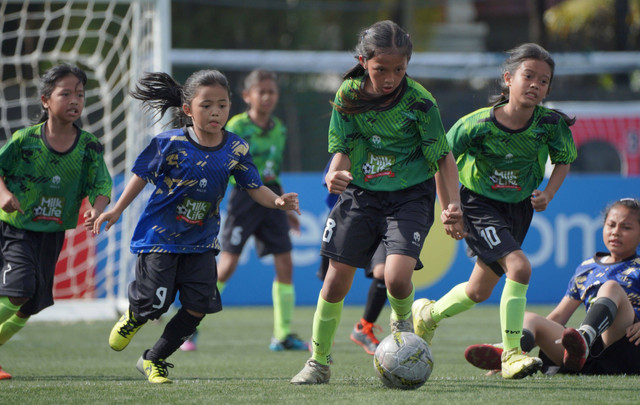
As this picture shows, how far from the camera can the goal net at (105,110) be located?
10031mm

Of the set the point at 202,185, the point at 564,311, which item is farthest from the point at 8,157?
the point at 564,311

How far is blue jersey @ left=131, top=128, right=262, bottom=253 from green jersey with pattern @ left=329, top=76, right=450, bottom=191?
0.70m

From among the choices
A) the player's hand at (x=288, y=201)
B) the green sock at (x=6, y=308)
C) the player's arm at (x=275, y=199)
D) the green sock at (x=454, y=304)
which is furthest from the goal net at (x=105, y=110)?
the player's hand at (x=288, y=201)

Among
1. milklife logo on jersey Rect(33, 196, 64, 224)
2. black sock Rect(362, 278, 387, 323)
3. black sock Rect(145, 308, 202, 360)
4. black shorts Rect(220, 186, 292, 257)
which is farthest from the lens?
black shorts Rect(220, 186, 292, 257)

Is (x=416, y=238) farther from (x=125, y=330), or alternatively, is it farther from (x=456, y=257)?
(x=456, y=257)

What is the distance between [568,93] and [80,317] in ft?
36.2

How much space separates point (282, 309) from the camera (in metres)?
7.61

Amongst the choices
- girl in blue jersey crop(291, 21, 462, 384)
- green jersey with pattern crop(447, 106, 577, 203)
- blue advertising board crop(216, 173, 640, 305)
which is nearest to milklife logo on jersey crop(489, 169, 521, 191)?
green jersey with pattern crop(447, 106, 577, 203)

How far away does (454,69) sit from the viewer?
644 inches

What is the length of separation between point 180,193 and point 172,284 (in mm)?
497

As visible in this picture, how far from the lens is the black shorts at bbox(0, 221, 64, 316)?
5.52 meters

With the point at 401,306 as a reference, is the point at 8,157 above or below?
A: above

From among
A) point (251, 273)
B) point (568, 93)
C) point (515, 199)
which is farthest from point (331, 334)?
point (568, 93)

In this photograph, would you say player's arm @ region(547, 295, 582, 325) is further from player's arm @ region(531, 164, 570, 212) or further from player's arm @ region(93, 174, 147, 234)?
player's arm @ region(93, 174, 147, 234)
